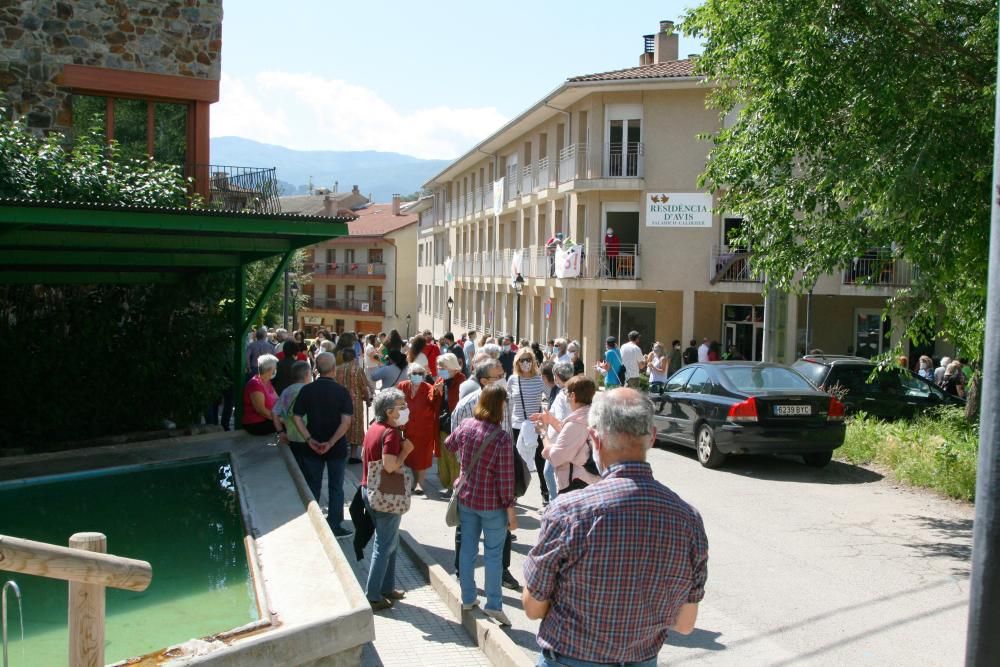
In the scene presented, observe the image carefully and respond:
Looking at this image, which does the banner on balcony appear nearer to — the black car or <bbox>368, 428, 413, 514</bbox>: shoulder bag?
the black car

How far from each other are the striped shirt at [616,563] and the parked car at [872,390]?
47.0ft

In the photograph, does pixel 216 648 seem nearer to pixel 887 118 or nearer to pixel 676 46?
pixel 887 118

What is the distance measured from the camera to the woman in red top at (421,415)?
915 centimetres

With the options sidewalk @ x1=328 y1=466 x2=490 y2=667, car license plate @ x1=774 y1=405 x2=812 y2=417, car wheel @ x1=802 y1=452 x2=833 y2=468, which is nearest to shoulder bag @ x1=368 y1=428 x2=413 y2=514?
sidewalk @ x1=328 y1=466 x2=490 y2=667

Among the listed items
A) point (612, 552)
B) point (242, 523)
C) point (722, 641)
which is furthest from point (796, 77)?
point (612, 552)

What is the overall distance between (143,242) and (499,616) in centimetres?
652

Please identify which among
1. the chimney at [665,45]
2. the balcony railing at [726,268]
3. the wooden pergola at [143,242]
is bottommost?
the wooden pergola at [143,242]

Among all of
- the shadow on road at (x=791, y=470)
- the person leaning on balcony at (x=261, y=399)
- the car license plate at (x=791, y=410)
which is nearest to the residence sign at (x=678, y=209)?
the shadow on road at (x=791, y=470)

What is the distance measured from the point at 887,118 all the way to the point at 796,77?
1.08 m

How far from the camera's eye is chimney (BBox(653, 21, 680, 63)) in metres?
37.9

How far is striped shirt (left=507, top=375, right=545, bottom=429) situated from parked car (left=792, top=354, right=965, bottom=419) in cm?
906

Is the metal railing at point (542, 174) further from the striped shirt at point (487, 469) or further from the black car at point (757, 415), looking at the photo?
the striped shirt at point (487, 469)

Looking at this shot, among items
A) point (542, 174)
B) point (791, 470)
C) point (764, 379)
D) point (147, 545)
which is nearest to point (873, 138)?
point (764, 379)

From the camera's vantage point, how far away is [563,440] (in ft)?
23.4
